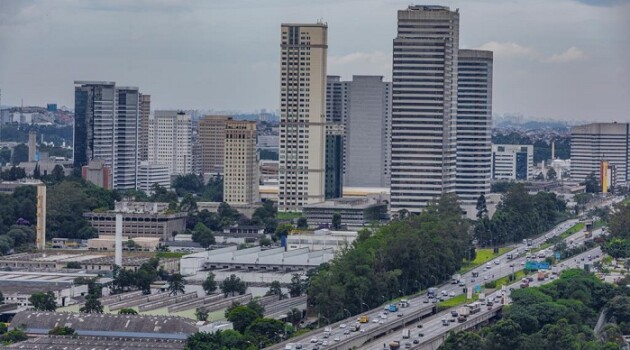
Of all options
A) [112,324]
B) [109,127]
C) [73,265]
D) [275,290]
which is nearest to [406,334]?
Answer: [112,324]

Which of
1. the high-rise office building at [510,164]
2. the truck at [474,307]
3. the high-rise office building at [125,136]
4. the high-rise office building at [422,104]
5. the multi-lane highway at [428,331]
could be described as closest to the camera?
the multi-lane highway at [428,331]

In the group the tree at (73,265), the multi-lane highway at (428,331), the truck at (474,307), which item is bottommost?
the multi-lane highway at (428,331)

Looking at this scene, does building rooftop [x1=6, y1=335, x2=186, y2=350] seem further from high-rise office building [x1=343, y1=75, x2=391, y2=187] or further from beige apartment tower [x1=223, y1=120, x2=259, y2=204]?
high-rise office building [x1=343, y1=75, x2=391, y2=187]

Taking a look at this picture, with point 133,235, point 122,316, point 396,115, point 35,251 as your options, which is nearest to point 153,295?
point 122,316

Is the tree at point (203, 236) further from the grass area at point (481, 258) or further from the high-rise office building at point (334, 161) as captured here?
the high-rise office building at point (334, 161)

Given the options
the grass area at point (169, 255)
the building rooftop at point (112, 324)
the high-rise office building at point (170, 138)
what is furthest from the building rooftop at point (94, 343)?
the high-rise office building at point (170, 138)

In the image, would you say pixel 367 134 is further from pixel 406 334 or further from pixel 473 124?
pixel 406 334

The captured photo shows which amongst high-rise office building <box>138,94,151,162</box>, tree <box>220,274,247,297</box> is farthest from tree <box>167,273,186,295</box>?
high-rise office building <box>138,94,151,162</box>
